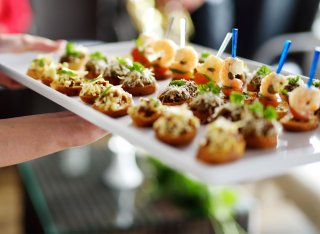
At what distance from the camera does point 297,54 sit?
569 centimetres

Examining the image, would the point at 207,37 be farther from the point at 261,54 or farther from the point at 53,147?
the point at 53,147

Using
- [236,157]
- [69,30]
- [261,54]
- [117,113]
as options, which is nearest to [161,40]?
[117,113]

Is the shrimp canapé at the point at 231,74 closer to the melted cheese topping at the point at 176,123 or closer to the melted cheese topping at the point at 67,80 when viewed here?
the melted cheese topping at the point at 176,123

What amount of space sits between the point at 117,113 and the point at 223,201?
1.72 m

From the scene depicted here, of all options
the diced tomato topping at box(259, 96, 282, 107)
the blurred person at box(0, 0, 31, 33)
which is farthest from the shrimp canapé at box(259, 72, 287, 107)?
the blurred person at box(0, 0, 31, 33)

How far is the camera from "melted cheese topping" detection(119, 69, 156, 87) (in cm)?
218

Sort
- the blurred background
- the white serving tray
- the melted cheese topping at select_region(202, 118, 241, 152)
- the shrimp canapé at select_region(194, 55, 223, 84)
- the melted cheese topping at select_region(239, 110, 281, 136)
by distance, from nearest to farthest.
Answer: the white serving tray < the melted cheese topping at select_region(202, 118, 241, 152) < the melted cheese topping at select_region(239, 110, 281, 136) < the shrimp canapé at select_region(194, 55, 223, 84) < the blurred background

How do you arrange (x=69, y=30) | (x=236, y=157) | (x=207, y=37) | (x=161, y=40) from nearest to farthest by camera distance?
(x=236, y=157), (x=161, y=40), (x=207, y=37), (x=69, y=30)

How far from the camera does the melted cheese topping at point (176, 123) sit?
1546 millimetres

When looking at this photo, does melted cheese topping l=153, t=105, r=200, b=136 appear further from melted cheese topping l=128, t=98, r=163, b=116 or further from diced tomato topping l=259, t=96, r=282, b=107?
diced tomato topping l=259, t=96, r=282, b=107

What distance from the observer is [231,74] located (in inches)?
78.6

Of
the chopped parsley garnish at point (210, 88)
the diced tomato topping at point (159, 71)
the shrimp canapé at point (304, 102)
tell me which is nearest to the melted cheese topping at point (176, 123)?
the chopped parsley garnish at point (210, 88)

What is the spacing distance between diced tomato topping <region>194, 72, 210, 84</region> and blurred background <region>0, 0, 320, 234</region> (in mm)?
627

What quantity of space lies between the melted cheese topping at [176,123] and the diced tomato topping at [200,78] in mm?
563
